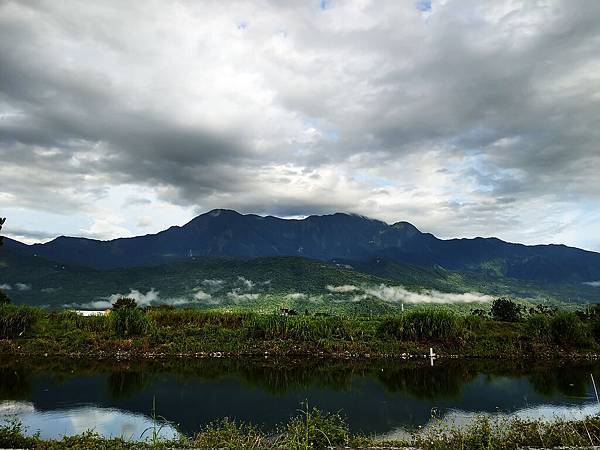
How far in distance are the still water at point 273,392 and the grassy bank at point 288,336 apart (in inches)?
210

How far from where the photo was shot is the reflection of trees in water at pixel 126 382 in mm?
32188

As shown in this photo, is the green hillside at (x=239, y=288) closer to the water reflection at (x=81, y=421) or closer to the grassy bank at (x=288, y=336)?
the grassy bank at (x=288, y=336)

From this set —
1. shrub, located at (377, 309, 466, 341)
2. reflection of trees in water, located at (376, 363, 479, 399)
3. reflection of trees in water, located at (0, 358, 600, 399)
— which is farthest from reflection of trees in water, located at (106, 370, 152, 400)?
shrub, located at (377, 309, 466, 341)

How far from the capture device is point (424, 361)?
50.5 meters

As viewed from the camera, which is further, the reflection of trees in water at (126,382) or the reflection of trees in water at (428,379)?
the reflection of trees in water at (428,379)

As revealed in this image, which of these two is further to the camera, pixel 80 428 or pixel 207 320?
pixel 207 320

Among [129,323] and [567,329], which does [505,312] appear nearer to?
[567,329]

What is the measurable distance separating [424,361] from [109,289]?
166304 millimetres

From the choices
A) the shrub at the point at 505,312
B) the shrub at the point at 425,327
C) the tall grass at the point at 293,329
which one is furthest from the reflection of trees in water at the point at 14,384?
the shrub at the point at 505,312

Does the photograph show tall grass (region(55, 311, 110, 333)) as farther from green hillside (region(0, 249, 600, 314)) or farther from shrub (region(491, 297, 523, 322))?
green hillside (region(0, 249, 600, 314))

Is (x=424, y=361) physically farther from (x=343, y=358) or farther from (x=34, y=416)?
(x=34, y=416)

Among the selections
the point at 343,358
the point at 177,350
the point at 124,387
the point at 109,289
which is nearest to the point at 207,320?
the point at 177,350

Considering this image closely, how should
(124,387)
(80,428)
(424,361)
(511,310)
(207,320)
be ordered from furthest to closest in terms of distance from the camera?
(511,310)
(207,320)
(424,361)
(124,387)
(80,428)

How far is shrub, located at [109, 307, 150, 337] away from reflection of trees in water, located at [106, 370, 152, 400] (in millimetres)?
14626
